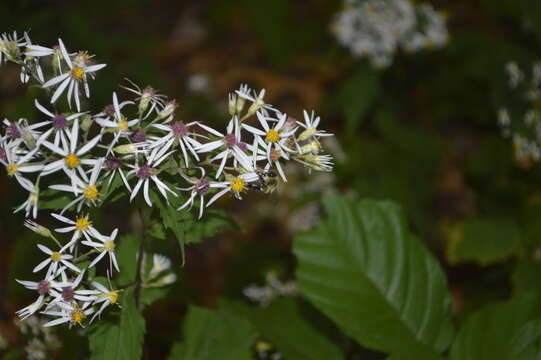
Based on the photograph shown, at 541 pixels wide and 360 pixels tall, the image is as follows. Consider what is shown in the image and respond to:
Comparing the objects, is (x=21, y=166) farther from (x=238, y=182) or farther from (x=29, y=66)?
(x=238, y=182)

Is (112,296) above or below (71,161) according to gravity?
below

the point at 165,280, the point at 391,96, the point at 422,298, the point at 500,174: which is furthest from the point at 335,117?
the point at 165,280

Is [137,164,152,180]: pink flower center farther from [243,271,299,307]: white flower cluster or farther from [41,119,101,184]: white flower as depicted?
[243,271,299,307]: white flower cluster

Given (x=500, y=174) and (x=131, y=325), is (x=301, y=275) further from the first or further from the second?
(x=500, y=174)

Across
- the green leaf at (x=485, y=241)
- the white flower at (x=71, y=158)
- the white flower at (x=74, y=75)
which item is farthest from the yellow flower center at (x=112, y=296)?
the green leaf at (x=485, y=241)

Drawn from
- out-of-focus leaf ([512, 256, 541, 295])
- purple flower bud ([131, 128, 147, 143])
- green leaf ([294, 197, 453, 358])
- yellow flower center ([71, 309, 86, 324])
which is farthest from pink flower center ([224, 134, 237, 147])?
out-of-focus leaf ([512, 256, 541, 295])

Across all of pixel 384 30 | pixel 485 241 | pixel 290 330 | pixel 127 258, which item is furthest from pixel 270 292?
pixel 384 30
